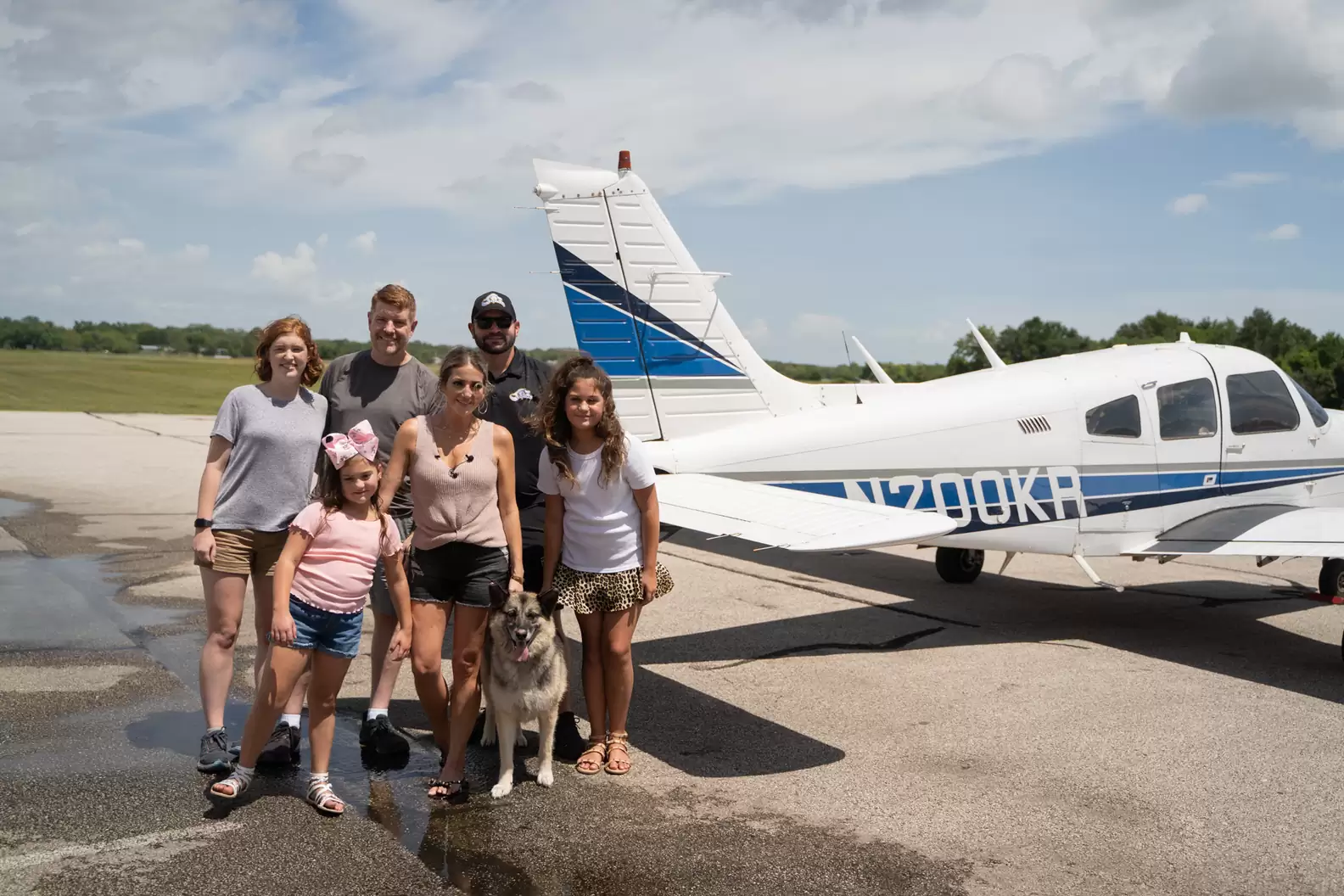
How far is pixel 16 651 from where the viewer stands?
716 cm

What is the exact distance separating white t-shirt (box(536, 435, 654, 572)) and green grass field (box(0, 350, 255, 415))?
137 ft

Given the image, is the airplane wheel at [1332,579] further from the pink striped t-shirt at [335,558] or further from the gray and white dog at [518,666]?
the pink striped t-shirt at [335,558]

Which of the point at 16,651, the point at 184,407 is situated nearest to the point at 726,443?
the point at 16,651

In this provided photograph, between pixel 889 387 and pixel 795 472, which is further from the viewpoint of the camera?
pixel 889 387

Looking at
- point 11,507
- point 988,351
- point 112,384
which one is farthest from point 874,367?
point 112,384

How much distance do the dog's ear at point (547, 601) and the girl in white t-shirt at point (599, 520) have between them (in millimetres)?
142

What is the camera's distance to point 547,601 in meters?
4.97

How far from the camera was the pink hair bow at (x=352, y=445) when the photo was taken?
4.65 meters

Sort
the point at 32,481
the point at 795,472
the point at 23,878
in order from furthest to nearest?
the point at 32,481 < the point at 795,472 < the point at 23,878

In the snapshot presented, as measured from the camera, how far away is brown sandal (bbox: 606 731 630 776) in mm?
5254

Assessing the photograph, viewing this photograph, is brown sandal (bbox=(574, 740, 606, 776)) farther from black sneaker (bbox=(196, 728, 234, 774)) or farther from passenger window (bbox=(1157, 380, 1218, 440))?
passenger window (bbox=(1157, 380, 1218, 440))

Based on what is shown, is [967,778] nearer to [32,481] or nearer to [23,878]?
[23,878]

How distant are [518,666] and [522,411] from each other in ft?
4.38

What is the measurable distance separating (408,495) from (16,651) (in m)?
3.77
